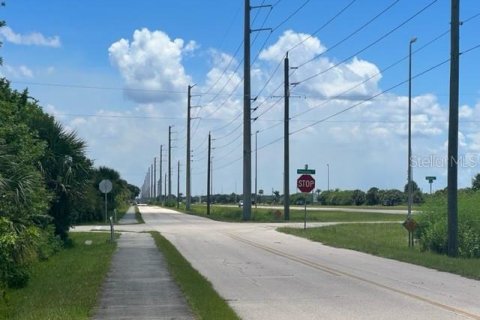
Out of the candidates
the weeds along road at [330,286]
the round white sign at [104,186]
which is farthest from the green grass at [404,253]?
the round white sign at [104,186]

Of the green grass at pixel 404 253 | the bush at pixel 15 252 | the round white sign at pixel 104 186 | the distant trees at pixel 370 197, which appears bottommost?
the distant trees at pixel 370 197

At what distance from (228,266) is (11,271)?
6.84 m

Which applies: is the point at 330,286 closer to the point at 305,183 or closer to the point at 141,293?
the point at 141,293

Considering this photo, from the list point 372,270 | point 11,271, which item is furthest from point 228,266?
point 11,271

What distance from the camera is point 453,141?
2125 cm

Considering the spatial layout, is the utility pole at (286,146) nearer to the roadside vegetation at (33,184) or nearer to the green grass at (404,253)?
the green grass at (404,253)

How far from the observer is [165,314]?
10.2 m

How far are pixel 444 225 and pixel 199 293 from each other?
45.4ft

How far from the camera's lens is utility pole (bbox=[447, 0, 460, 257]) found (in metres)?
21.1

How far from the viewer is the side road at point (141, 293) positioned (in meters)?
10.3

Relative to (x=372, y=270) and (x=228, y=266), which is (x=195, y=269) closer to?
(x=228, y=266)

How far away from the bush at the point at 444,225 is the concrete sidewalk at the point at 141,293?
1005 cm

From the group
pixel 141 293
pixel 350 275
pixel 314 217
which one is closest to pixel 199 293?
pixel 141 293

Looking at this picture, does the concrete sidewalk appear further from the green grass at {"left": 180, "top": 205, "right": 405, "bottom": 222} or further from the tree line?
the green grass at {"left": 180, "top": 205, "right": 405, "bottom": 222}
